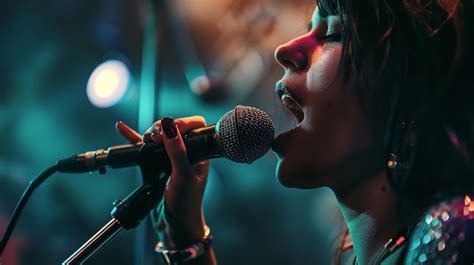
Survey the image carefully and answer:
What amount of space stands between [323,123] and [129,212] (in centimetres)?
37

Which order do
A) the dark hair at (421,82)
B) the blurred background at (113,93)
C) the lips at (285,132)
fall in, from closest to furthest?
the dark hair at (421,82), the lips at (285,132), the blurred background at (113,93)

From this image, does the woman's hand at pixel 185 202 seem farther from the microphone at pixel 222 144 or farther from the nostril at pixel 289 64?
the nostril at pixel 289 64

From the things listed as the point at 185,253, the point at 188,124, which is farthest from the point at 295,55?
the point at 185,253

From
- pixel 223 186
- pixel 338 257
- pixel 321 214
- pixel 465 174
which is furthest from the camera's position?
pixel 223 186

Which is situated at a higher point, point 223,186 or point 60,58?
point 60,58

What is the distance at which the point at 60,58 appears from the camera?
1.94 metres

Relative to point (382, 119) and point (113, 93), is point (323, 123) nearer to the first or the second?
point (382, 119)

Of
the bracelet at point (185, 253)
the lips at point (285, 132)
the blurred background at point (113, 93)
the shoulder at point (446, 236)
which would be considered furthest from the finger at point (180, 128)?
the blurred background at point (113, 93)

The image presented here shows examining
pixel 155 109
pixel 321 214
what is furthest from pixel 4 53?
pixel 321 214

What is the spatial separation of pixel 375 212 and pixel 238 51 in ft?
3.81

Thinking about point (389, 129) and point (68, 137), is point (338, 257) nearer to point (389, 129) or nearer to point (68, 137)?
point (389, 129)

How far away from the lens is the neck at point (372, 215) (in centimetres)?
82

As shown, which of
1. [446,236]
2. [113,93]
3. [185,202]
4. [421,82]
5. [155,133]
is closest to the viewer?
[446,236]

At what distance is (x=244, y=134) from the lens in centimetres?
84
